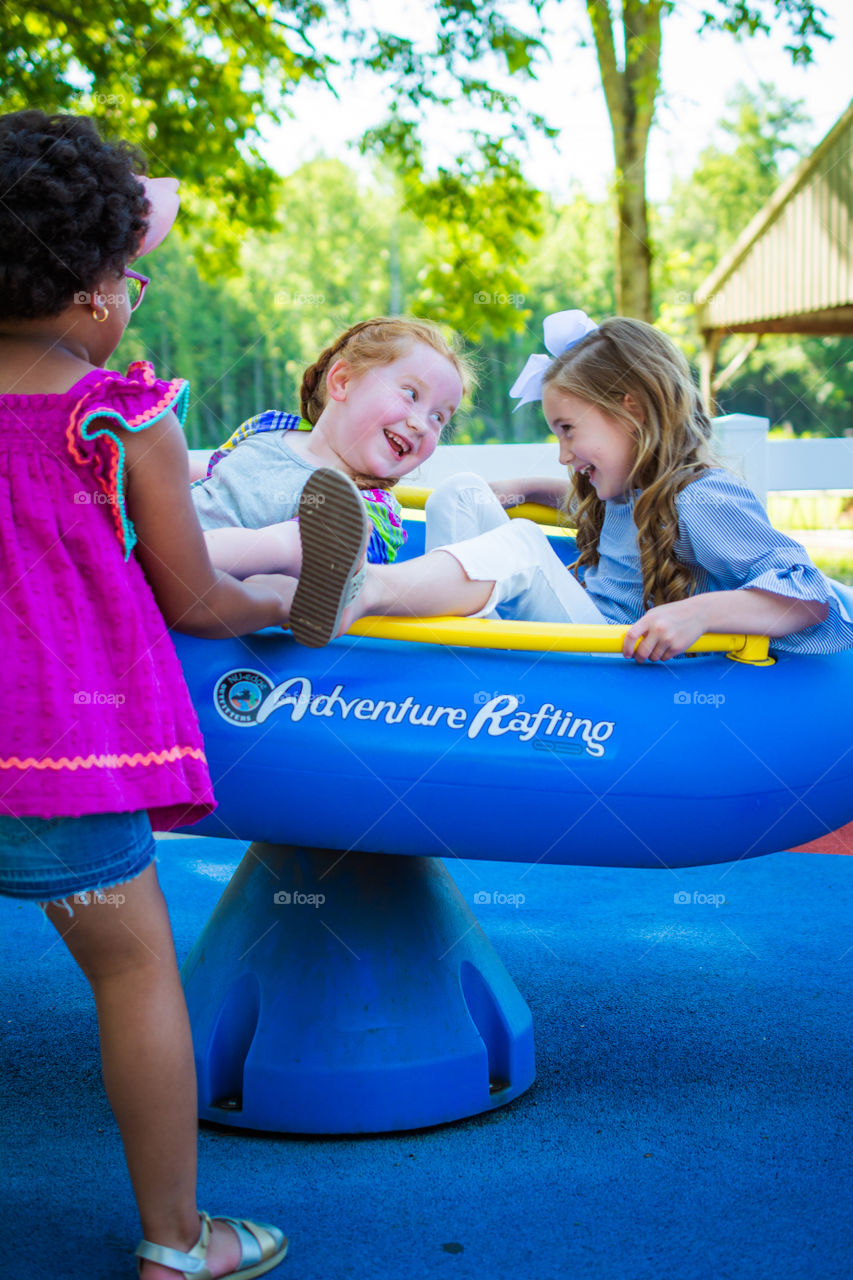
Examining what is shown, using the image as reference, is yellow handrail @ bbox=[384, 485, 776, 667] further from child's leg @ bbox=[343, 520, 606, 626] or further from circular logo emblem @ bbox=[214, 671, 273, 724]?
circular logo emblem @ bbox=[214, 671, 273, 724]

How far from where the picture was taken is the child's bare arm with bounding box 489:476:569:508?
2732 mm

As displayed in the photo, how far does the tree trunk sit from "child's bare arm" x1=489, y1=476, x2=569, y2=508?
4.07 metres

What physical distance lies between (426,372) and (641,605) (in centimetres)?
60

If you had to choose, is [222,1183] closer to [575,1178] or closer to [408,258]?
[575,1178]

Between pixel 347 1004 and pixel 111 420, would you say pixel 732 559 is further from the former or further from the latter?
pixel 111 420

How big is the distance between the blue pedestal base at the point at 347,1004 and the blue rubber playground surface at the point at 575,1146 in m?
0.06

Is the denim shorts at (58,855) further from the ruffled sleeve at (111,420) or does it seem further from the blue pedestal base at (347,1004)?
the blue pedestal base at (347,1004)

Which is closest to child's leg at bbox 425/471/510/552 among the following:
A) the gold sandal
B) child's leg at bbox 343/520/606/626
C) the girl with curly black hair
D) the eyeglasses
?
child's leg at bbox 343/520/606/626

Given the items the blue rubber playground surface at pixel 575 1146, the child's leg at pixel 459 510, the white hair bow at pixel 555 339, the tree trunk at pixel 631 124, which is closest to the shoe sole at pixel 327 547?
the child's leg at pixel 459 510

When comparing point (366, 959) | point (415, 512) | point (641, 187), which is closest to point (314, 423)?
point (415, 512)

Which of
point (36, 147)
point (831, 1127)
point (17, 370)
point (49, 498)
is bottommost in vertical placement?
point (831, 1127)

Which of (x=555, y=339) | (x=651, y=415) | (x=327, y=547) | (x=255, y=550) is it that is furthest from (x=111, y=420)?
(x=555, y=339)

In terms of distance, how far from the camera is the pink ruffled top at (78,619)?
1.25 metres

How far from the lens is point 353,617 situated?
5.38 ft
